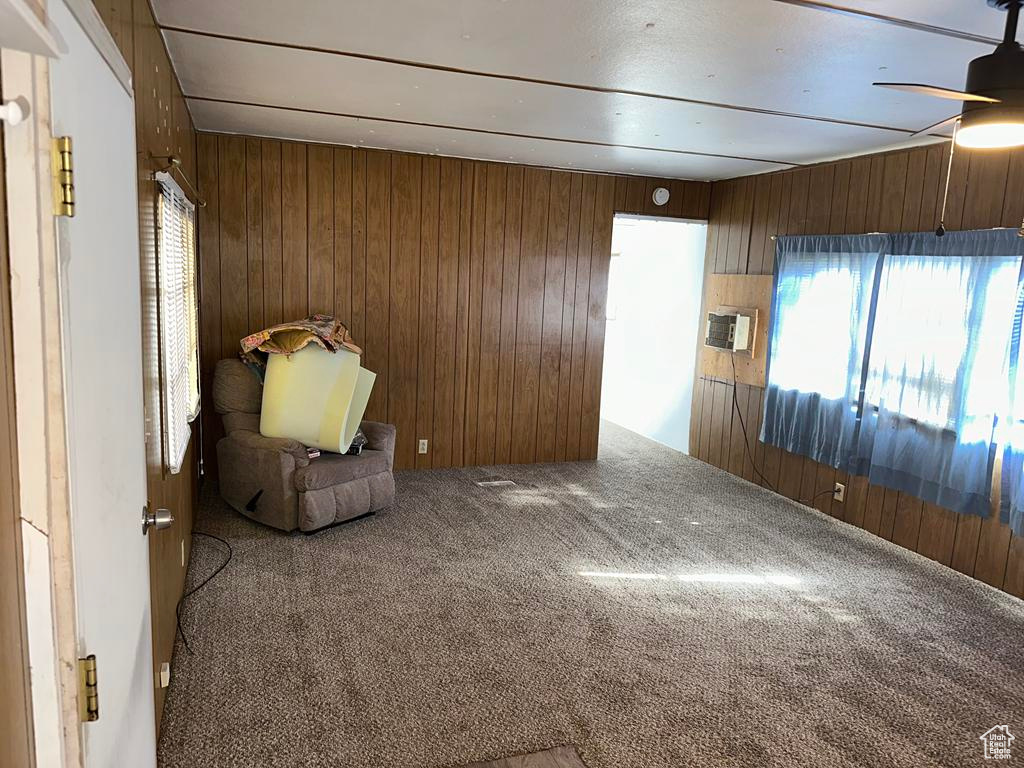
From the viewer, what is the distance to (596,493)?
5078 millimetres

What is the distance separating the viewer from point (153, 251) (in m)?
2.37

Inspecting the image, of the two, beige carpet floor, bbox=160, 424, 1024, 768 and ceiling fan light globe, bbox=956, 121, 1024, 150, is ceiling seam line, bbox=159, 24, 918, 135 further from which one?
beige carpet floor, bbox=160, 424, 1024, 768

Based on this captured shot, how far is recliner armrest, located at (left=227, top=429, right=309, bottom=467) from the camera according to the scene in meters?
3.91

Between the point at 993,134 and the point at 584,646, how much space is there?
2.28 m

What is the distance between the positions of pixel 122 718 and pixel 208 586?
2.09 meters

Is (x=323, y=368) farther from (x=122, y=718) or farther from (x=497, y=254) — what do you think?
(x=122, y=718)

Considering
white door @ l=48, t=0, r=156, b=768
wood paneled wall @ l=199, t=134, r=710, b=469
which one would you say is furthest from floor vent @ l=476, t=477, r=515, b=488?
white door @ l=48, t=0, r=156, b=768

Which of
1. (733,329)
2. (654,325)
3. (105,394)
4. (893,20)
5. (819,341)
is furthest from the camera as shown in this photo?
Result: (654,325)

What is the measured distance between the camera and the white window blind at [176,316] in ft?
8.16

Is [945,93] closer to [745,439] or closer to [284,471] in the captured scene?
[284,471]

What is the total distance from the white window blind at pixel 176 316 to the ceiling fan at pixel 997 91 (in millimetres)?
2388

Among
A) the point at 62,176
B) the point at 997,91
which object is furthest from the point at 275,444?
the point at 997,91

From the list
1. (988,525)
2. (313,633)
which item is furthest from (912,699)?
(313,633)

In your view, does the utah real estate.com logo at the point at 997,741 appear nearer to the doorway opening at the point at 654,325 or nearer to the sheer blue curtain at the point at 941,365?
the sheer blue curtain at the point at 941,365
